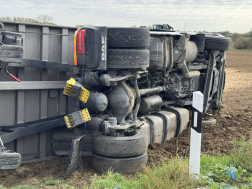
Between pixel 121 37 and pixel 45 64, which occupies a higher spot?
pixel 121 37

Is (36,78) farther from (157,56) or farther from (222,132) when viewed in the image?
(222,132)

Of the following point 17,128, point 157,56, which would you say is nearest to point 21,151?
point 17,128

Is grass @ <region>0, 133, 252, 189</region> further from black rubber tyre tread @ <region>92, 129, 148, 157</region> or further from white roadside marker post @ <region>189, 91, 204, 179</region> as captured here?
black rubber tyre tread @ <region>92, 129, 148, 157</region>

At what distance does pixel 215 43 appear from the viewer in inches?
329

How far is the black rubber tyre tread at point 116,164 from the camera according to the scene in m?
5.21

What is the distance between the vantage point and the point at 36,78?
573cm

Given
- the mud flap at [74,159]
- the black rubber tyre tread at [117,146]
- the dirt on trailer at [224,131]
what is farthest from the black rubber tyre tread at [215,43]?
the mud flap at [74,159]

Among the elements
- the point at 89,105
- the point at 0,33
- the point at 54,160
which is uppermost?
the point at 0,33

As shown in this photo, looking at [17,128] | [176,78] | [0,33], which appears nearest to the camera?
[0,33]

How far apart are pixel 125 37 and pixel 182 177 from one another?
82.9 inches

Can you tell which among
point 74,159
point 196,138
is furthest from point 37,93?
point 196,138

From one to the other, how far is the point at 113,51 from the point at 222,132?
3725 millimetres

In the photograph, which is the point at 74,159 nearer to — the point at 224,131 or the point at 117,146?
the point at 117,146

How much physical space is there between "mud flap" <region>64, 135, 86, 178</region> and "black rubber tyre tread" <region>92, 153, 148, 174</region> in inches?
9.8
